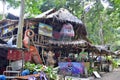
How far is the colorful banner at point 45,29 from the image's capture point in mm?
17844

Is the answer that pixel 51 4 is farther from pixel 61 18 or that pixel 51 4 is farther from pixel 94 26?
pixel 61 18

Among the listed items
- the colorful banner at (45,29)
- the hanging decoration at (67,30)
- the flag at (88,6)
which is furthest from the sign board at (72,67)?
the flag at (88,6)

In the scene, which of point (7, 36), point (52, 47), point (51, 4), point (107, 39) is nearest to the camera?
point (52, 47)

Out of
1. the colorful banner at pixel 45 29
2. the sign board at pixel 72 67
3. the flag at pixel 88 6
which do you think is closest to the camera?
the sign board at pixel 72 67

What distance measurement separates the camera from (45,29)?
1820cm

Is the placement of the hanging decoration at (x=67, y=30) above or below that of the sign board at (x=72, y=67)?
above

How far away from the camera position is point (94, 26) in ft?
110

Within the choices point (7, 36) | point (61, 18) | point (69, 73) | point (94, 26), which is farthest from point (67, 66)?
point (94, 26)

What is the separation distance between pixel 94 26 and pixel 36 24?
1727 centimetres

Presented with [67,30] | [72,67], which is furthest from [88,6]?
[72,67]

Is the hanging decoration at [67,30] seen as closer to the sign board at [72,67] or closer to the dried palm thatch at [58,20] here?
the dried palm thatch at [58,20]

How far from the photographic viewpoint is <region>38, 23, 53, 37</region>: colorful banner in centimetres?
1784

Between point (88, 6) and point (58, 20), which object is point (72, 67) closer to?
point (58, 20)

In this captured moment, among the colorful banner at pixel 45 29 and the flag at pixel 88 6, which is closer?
the colorful banner at pixel 45 29
